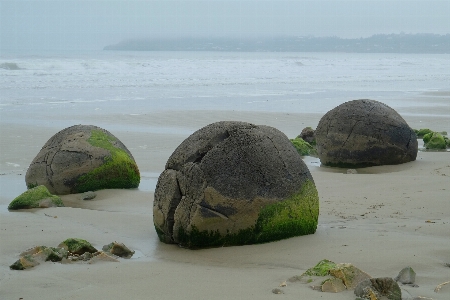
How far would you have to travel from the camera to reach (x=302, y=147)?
38.5 ft

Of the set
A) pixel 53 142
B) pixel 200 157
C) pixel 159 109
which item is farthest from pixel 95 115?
pixel 200 157

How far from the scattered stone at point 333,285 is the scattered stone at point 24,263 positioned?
86.8 inches

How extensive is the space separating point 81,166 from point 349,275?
5.10 meters

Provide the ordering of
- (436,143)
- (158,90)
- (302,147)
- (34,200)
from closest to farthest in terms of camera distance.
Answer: (34,200)
(302,147)
(436,143)
(158,90)

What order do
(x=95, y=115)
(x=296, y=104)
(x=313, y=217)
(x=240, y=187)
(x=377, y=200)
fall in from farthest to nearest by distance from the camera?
(x=296, y=104), (x=95, y=115), (x=377, y=200), (x=313, y=217), (x=240, y=187)

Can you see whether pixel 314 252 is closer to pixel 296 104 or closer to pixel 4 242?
pixel 4 242

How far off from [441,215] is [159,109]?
1384cm

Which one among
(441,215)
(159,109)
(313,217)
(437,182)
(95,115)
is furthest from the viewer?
(159,109)

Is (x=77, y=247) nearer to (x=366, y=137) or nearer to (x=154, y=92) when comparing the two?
(x=366, y=137)

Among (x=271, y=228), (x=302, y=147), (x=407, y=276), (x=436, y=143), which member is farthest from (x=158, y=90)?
(x=407, y=276)

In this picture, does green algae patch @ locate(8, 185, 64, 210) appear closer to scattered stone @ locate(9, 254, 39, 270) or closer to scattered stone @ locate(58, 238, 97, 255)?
scattered stone @ locate(58, 238, 97, 255)

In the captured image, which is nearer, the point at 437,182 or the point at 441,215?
the point at 441,215

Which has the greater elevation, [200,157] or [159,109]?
[200,157]

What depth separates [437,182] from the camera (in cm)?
838
